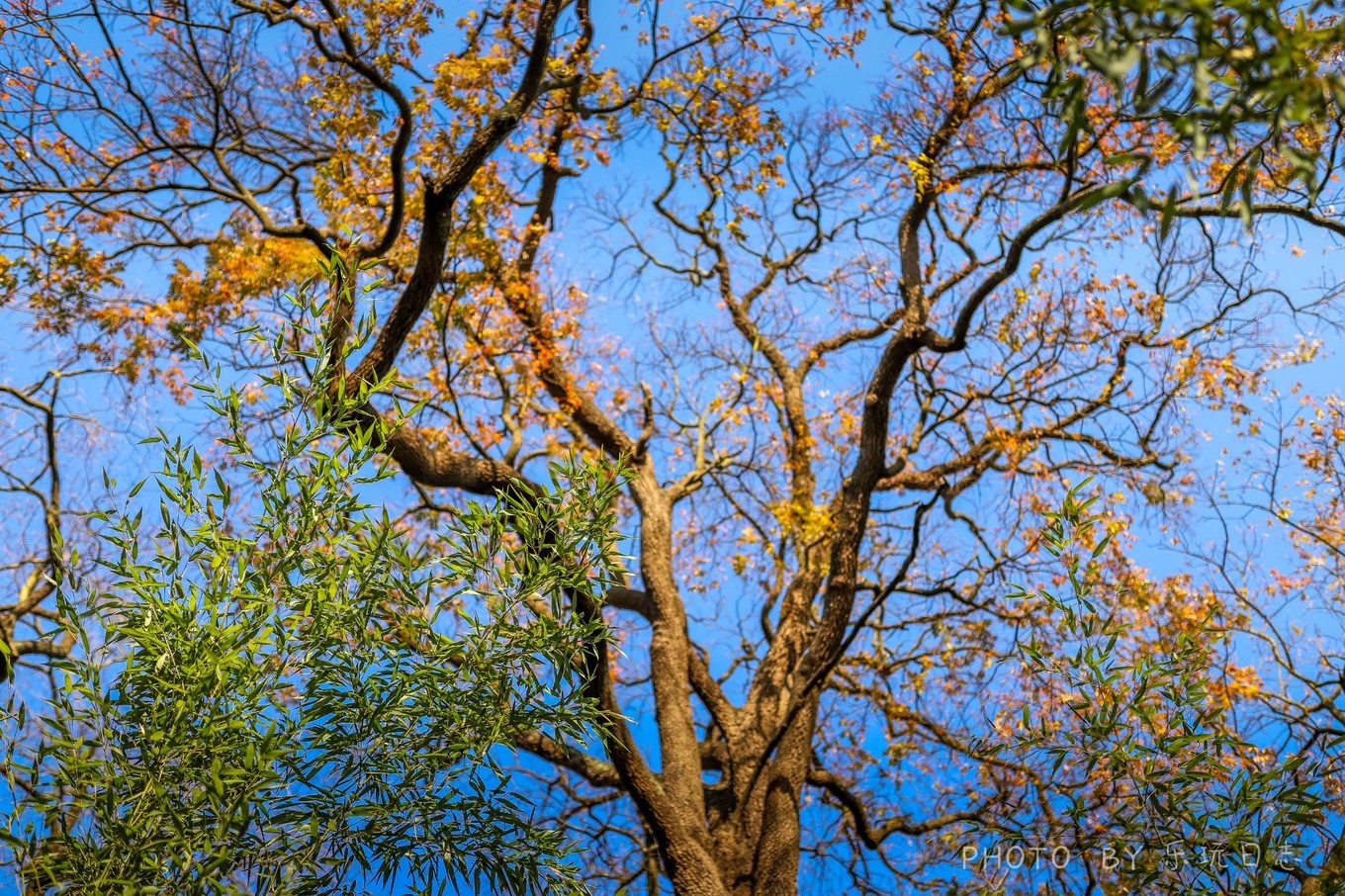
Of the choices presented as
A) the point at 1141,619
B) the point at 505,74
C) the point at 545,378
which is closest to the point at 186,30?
the point at 505,74

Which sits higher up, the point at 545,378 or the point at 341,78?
the point at 341,78

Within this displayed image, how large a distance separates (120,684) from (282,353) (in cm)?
95

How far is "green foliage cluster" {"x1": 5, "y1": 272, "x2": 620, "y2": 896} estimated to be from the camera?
2.33 meters

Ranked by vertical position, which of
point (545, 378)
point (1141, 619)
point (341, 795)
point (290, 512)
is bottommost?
point (341, 795)

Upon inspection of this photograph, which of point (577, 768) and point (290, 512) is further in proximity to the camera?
point (577, 768)

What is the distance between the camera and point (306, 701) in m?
2.56

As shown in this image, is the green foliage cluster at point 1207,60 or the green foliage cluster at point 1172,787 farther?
the green foliage cluster at point 1172,787

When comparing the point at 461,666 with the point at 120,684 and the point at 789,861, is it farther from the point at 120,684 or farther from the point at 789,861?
the point at 789,861

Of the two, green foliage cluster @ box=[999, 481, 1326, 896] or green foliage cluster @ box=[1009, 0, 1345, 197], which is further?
green foliage cluster @ box=[999, 481, 1326, 896]

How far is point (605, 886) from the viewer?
7.20m

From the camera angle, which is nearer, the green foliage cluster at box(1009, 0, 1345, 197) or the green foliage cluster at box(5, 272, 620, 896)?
the green foliage cluster at box(1009, 0, 1345, 197)

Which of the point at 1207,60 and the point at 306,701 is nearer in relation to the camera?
the point at 1207,60

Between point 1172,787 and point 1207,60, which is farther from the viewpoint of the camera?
point 1172,787

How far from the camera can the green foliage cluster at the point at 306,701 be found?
7.66 ft
